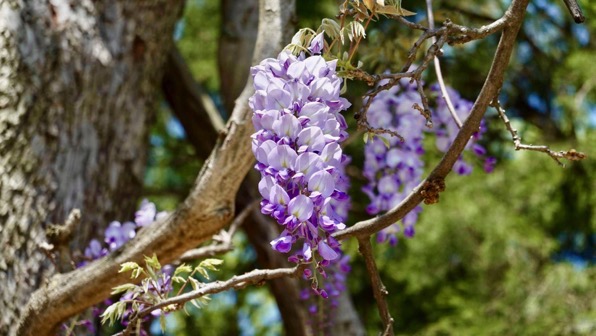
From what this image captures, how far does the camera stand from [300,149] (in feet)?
4.26

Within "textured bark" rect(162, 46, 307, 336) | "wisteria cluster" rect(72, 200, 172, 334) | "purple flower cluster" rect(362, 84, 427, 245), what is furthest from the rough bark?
"textured bark" rect(162, 46, 307, 336)

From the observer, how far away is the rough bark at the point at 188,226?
6.15 feet

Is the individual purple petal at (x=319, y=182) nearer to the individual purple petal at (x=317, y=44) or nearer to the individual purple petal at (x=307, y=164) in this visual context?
the individual purple petal at (x=307, y=164)

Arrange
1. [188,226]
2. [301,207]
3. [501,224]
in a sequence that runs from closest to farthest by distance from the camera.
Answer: [301,207], [188,226], [501,224]

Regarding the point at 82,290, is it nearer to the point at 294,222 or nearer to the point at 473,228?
the point at 294,222

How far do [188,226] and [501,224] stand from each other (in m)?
2.62

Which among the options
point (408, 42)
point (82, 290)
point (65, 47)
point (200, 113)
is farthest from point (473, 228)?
point (82, 290)

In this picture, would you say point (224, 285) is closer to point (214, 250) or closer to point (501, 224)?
point (214, 250)

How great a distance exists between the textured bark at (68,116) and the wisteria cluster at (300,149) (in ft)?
3.77

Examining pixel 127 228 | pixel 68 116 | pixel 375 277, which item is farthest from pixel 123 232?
pixel 375 277

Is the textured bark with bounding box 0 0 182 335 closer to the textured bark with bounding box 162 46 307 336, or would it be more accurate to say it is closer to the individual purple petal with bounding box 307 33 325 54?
the textured bark with bounding box 162 46 307 336

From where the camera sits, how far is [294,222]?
128cm

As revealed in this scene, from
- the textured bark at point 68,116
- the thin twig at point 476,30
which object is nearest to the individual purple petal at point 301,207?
the thin twig at point 476,30

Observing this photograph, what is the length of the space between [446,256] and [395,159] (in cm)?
235
